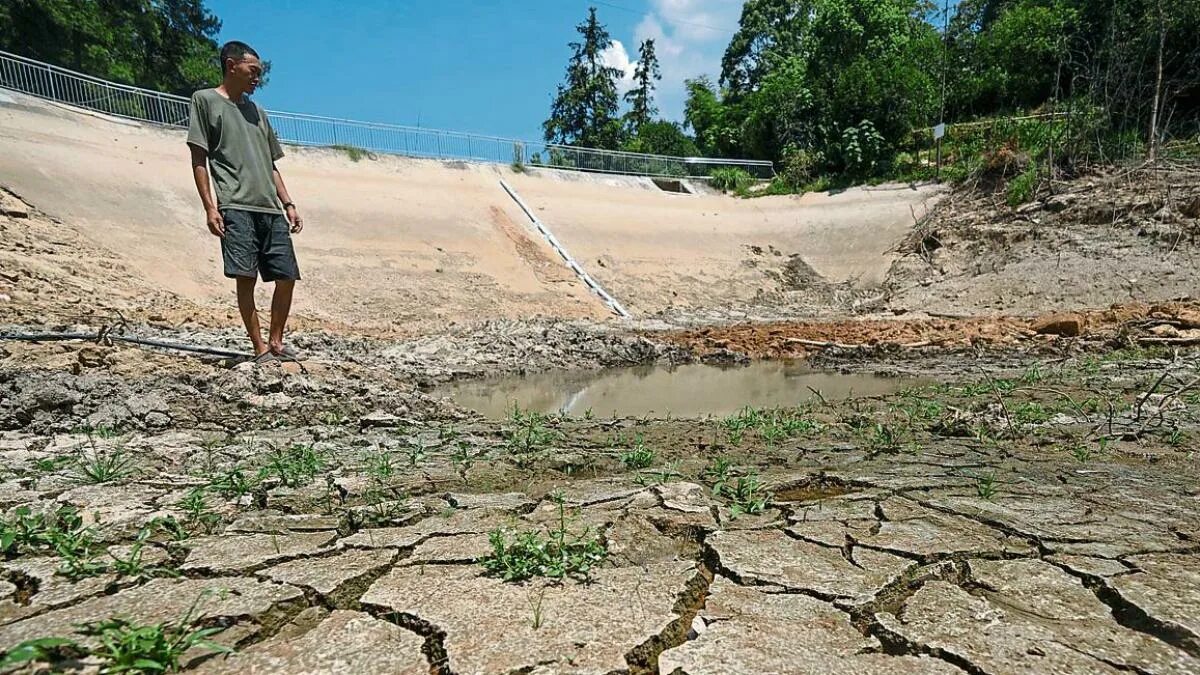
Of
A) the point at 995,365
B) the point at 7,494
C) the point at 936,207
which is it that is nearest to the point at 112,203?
the point at 7,494

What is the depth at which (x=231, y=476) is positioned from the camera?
246 cm

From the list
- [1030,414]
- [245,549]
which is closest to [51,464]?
[245,549]

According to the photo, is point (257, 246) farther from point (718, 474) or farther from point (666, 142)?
point (666, 142)

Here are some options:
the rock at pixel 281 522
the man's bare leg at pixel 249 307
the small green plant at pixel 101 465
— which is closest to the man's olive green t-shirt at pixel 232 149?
the man's bare leg at pixel 249 307

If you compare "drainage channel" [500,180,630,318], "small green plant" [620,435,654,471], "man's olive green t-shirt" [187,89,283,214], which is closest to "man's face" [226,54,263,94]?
"man's olive green t-shirt" [187,89,283,214]

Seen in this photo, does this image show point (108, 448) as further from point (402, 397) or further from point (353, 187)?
point (353, 187)

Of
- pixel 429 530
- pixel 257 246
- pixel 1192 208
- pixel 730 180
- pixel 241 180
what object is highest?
pixel 730 180

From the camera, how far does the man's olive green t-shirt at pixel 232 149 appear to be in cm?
383

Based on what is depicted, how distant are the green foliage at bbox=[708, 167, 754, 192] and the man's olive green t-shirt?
17024mm

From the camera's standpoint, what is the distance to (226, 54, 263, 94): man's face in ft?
12.9

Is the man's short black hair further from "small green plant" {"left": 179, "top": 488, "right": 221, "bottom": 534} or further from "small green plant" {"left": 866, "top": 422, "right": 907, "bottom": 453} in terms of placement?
"small green plant" {"left": 866, "top": 422, "right": 907, "bottom": 453}

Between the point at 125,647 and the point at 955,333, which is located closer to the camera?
the point at 125,647

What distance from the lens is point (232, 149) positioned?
3932mm

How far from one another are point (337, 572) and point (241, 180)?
10.3 ft
